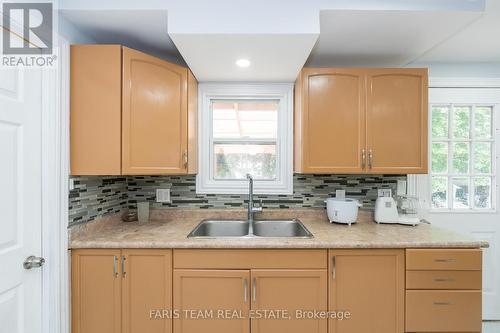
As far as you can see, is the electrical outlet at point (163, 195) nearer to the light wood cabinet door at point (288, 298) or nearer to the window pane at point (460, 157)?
the light wood cabinet door at point (288, 298)

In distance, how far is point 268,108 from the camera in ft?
7.23

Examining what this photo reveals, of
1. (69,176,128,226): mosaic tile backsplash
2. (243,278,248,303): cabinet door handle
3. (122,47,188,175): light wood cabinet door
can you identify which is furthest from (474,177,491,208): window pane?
(69,176,128,226): mosaic tile backsplash

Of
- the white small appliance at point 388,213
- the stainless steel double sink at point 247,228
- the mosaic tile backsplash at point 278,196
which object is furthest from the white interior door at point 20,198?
the white small appliance at point 388,213

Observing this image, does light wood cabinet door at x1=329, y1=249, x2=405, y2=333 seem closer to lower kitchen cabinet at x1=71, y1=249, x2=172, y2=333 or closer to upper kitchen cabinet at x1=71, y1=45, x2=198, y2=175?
lower kitchen cabinet at x1=71, y1=249, x2=172, y2=333

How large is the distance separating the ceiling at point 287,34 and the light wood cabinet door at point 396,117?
218 mm

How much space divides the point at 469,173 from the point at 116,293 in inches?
115

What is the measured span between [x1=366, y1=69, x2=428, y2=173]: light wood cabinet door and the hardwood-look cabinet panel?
1.74 metres

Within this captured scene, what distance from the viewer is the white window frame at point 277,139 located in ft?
6.95

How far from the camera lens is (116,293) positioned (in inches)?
58.1

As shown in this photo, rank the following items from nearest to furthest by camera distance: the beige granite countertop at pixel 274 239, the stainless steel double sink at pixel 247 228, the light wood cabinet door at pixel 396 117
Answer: the beige granite countertop at pixel 274 239 → the light wood cabinet door at pixel 396 117 → the stainless steel double sink at pixel 247 228

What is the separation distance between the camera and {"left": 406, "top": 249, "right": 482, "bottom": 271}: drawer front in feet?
4.85

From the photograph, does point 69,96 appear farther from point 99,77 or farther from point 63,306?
point 63,306

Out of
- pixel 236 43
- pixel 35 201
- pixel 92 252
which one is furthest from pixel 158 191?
pixel 236 43

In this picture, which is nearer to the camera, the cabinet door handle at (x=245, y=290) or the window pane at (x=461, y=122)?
the cabinet door handle at (x=245, y=290)
